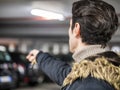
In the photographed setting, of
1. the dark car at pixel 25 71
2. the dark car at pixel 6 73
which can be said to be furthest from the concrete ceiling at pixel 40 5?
the dark car at pixel 25 71

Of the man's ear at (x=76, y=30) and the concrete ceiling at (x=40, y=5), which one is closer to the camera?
the man's ear at (x=76, y=30)

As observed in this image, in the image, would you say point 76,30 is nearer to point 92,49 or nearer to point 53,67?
point 92,49

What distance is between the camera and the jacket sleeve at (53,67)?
2445 mm

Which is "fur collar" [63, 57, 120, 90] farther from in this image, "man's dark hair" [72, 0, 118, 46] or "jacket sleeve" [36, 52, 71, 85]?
"jacket sleeve" [36, 52, 71, 85]

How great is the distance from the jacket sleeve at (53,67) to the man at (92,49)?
286 mm

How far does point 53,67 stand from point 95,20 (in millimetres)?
555

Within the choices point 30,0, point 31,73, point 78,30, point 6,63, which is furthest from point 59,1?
point 31,73

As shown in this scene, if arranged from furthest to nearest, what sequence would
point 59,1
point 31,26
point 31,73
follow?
point 31,26
point 31,73
point 59,1

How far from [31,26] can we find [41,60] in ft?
54.7

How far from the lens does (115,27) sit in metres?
2.17

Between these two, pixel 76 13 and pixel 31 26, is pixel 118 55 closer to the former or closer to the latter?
pixel 76 13

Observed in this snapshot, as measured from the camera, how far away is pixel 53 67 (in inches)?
96.5

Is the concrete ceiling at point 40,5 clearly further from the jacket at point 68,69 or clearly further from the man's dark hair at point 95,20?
the man's dark hair at point 95,20

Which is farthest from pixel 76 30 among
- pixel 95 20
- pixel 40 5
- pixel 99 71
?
pixel 40 5
